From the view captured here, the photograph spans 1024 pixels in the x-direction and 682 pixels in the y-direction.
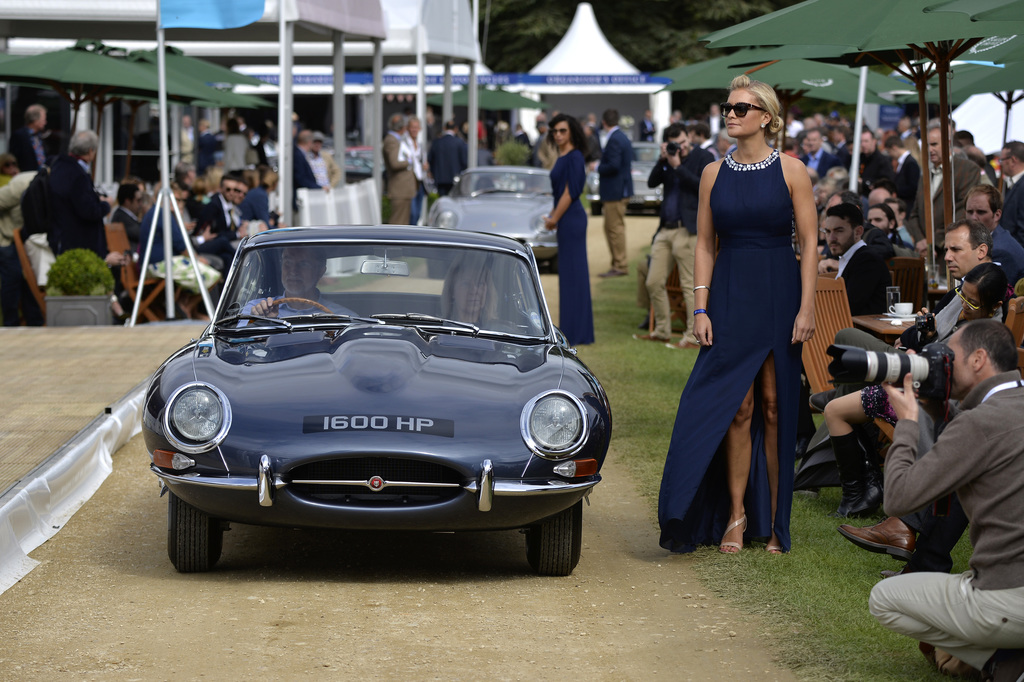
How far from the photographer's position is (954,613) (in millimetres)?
3834

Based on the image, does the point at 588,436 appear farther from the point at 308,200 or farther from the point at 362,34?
the point at 362,34

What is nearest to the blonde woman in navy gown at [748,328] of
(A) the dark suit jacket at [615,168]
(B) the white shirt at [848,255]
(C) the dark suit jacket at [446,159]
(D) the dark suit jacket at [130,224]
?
(B) the white shirt at [848,255]

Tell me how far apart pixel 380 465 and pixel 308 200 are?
12.0m

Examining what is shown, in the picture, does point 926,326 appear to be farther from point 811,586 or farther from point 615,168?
point 615,168

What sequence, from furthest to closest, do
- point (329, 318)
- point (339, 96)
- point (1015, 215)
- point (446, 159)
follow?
point (446, 159) < point (339, 96) < point (1015, 215) < point (329, 318)

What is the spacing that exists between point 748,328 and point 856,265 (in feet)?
8.83

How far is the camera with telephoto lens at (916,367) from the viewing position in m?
3.87

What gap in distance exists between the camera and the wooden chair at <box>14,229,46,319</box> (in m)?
12.5

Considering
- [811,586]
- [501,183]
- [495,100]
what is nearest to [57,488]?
[811,586]

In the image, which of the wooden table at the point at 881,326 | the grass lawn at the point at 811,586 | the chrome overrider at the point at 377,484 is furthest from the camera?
the wooden table at the point at 881,326

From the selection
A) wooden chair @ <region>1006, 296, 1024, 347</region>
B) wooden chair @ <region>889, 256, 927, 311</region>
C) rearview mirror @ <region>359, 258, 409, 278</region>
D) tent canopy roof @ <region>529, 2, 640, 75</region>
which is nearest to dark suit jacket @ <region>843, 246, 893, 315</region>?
wooden chair @ <region>889, 256, 927, 311</region>

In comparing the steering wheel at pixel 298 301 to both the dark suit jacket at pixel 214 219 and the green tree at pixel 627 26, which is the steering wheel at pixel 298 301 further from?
the green tree at pixel 627 26

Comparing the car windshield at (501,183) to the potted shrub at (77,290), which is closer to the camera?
the potted shrub at (77,290)

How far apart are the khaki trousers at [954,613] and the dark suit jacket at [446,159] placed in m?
20.7
